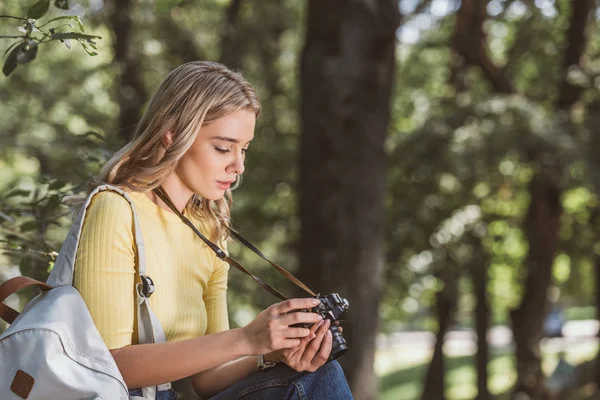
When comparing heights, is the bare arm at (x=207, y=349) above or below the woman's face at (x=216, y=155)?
below

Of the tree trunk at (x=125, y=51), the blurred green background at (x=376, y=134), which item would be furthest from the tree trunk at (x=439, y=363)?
the tree trunk at (x=125, y=51)

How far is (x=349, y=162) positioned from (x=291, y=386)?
3.33 meters

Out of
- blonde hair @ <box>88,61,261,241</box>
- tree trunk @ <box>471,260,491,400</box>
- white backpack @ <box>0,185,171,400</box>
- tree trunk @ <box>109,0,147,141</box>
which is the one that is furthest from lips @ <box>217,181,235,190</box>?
tree trunk @ <box>471,260,491,400</box>

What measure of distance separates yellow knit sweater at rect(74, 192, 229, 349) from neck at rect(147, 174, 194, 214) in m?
0.03

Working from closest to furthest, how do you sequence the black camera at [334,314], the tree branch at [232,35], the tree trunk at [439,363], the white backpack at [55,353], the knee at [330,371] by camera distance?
the white backpack at [55,353] < the black camera at [334,314] < the knee at [330,371] < the tree branch at [232,35] < the tree trunk at [439,363]

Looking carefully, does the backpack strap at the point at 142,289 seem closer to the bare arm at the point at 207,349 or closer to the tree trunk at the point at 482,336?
the bare arm at the point at 207,349

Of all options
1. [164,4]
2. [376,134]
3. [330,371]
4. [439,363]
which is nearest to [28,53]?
[330,371]

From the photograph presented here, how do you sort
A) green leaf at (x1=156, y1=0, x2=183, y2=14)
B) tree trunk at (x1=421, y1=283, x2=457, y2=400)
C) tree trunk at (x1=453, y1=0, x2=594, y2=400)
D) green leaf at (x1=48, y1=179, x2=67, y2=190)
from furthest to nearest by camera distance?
tree trunk at (x1=421, y1=283, x2=457, y2=400)
tree trunk at (x1=453, y1=0, x2=594, y2=400)
green leaf at (x1=156, y1=0, x2=183, y2=14)
green leaf at (x1=48, y1=179, x2=67, y2=190)

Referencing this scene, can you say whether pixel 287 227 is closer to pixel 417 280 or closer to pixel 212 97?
pixel 417 280

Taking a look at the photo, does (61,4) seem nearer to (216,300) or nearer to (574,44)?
(216,300)

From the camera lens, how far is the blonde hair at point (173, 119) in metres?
2.41

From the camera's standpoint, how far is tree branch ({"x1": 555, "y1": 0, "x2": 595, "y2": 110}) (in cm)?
1067

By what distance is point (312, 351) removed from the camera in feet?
7.73

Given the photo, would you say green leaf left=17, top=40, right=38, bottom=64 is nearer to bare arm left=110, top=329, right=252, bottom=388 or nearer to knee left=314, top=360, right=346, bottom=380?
bare arm left=110, top=329, right=252, bottom=388
